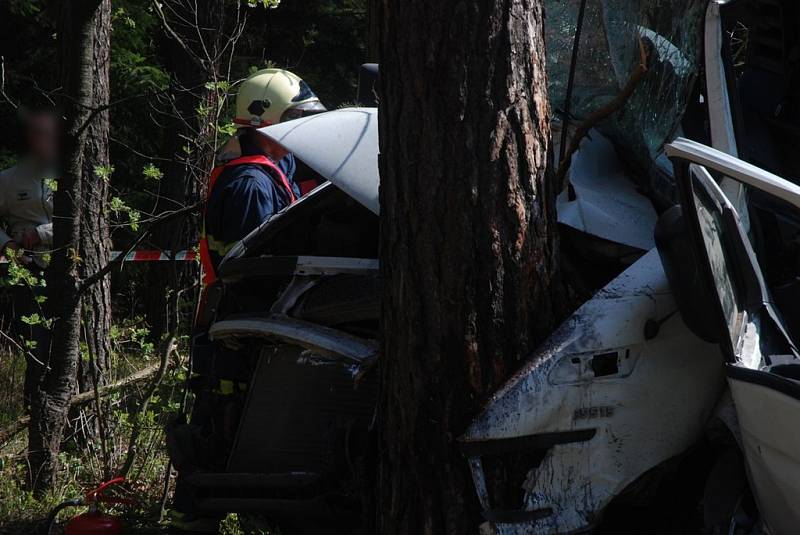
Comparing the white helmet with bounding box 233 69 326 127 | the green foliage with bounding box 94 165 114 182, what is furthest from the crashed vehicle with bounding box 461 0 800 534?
the green foliage with bounding box 94 165 114 182

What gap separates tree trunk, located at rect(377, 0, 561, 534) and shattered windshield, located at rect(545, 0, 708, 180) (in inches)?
A: 29.3

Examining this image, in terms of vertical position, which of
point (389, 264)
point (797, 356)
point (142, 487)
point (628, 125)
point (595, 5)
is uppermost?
point (595, 5)

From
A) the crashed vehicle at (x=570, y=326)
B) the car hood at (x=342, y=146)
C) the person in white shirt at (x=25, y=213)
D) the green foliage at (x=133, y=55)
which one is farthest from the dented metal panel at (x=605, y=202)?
the green foliage at (x=133, y=55)

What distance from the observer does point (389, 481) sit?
10.6 feet

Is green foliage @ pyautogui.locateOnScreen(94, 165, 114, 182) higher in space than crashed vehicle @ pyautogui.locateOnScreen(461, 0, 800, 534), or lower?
higher

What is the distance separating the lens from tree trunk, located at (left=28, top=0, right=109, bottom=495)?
589 cm

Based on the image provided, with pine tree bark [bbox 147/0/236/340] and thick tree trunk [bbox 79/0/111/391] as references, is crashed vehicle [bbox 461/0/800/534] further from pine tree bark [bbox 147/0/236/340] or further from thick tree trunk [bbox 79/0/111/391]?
thick tree trunk [bbox 79/0/111/391]

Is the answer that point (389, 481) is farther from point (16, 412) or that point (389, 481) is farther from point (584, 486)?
point (16, 412)

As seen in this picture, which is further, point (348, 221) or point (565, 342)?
point (348, 221)

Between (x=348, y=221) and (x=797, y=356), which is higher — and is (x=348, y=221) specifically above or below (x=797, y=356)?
above

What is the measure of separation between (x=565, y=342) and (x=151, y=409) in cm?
431

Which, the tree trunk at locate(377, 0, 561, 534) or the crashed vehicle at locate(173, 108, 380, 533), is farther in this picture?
the crashed vehicle at locate(173, 108, 380, 533)

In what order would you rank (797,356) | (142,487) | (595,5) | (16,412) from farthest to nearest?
(16,412) → (142,487) → (595,5) → (797,356)

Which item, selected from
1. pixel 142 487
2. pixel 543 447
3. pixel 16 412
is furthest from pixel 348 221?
pixel 16 412
